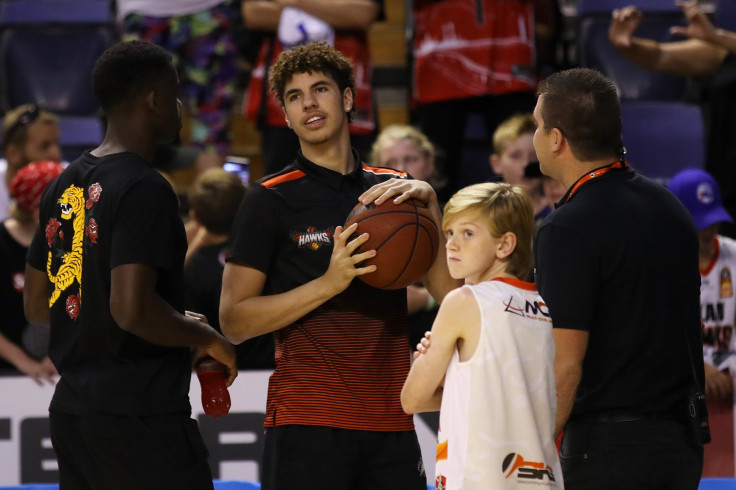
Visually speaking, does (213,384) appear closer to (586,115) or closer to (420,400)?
(420,400)

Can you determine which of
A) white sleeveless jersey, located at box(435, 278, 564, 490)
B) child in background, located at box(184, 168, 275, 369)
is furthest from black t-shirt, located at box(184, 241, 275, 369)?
white sleeveless jersey, located at box(435, 278, 564, 490)

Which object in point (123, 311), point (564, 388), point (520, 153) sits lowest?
point (564, 388)

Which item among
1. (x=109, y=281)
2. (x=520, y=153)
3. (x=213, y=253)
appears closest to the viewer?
(x=109, y=281)

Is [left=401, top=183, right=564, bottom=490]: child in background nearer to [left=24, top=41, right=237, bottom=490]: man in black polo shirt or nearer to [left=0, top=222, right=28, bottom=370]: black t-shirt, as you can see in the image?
[left=24, top=41, right=237, bottom=490]: man in black polo shirt

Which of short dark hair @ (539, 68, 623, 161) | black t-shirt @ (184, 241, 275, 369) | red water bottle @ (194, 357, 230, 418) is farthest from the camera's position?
black t-shirt @ (184, 241, 275, 369)

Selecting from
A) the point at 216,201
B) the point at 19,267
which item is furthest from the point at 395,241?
the point at 19,267

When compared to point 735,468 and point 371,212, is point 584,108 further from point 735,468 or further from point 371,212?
point 735,468

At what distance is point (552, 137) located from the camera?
3500 millimetres

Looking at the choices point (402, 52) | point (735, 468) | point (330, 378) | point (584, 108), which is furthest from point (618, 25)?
point (330, 378)

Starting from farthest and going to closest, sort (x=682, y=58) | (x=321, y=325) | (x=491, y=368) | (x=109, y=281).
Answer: (x=682, y=58), (x=321, y=325), (x=109, y=281), (x=491, y=368)

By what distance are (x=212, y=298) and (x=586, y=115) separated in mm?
2742

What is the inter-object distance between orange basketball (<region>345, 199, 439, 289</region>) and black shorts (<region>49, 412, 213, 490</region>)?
81cm

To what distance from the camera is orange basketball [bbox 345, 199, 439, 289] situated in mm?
3541

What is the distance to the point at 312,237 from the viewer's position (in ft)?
12.3
